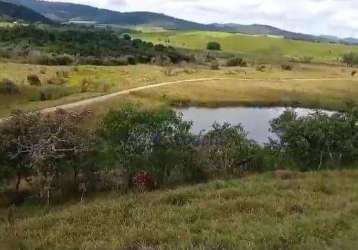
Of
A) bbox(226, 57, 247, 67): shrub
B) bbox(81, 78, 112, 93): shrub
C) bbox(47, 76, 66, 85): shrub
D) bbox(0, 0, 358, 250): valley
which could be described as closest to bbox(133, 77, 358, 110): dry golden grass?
bbox(81, 78, 112, 93): shrub

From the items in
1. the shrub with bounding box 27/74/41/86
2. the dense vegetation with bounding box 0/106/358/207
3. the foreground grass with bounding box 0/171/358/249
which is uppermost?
the foreground grass with bounding box 0/171/358/249

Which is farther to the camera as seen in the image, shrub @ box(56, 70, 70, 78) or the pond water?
shrub @ box(56, 70, 70, 78)

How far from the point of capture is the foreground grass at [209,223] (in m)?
12.2

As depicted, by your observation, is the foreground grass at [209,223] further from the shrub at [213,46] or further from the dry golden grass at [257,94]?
the shrub at [213,46]

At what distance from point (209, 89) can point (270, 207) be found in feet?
204

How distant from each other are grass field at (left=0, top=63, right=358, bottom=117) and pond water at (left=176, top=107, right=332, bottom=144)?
8.94ft

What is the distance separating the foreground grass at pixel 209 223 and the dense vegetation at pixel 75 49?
83467 mm

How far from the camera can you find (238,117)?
66500 mm

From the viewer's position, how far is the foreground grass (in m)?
12.2

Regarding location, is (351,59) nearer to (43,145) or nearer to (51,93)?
(51,93)

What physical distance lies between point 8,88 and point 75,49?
58.8 metres

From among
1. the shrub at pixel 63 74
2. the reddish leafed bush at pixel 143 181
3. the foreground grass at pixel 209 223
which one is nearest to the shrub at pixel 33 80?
the shrub at pixel 63 74

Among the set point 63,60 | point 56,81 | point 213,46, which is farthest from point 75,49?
point 213,46

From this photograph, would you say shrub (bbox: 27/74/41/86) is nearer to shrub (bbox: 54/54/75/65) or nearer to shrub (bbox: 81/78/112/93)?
shrub (bbox: 81/78/112/93)
